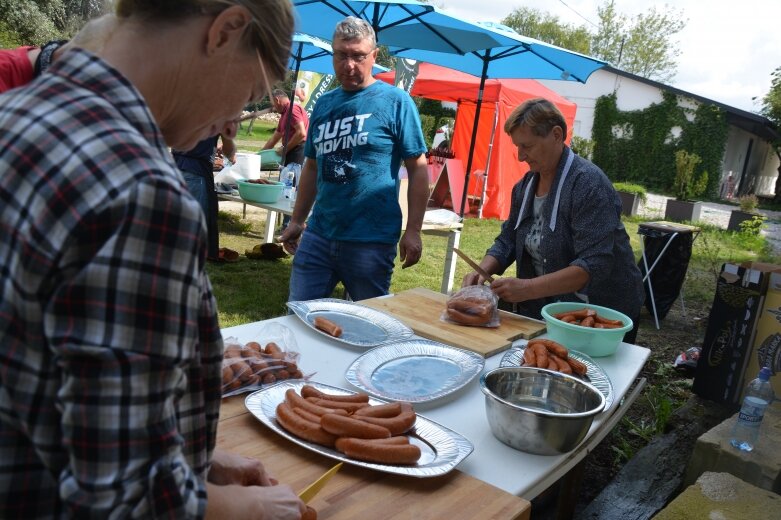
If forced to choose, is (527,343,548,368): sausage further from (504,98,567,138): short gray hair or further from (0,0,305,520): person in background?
(0,0,305,520): person in background

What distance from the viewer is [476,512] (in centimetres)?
141

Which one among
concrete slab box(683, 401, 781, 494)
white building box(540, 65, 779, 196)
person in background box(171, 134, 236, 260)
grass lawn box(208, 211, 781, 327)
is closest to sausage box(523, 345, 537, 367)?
concrete slab box(683, 401, 781, 494)

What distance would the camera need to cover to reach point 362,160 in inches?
142

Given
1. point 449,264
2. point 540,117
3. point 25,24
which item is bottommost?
point 449,264

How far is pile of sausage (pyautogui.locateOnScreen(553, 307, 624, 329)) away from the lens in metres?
2.58

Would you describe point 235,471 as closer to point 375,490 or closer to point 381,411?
point 375,490

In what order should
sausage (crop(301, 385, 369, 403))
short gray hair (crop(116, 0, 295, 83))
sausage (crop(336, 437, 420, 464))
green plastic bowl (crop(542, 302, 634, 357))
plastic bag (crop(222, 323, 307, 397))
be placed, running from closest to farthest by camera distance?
short gray hair (crop(116, 0, 295, 83)) → sausage (crop(336, 437, 420, 464)) → sausage (crop(301, 385, 369, 403)) → plastic bag (crop(222, 323, 307, 397)) → green plastic bowl (crop(542, 302, 634, 357))

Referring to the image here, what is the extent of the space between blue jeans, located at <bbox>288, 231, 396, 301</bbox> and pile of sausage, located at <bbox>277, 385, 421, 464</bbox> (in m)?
1.87

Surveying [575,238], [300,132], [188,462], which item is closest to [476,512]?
[188,462]

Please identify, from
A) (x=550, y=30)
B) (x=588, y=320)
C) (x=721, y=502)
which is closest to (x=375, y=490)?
(x=588, y=320)

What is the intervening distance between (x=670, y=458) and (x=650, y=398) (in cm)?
143

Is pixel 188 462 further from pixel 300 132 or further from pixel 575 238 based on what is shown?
pixel 300 132

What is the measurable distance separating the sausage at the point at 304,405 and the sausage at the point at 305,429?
38 millimetres

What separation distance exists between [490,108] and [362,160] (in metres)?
11.5
